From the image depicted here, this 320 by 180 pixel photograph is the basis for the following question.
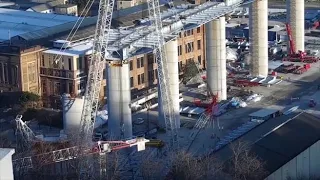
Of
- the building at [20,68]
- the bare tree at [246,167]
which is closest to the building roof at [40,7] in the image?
the building at [20,68]

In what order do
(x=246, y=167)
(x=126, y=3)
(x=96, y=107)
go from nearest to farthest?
(x=246, y=167) → (x=96, y=107) → (x=126, y=3)

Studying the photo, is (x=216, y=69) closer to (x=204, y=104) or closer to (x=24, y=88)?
(x=204, y=104)

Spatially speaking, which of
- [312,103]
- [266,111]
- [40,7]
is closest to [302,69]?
[312,103]

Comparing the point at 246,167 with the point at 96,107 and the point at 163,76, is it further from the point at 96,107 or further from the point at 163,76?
the point at 163,76

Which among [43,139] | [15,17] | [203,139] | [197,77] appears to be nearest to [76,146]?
[43,139]

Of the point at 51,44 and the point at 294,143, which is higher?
the point at 51,44
